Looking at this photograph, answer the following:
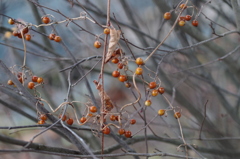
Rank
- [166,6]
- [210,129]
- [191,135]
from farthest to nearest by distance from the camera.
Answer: [191,135], [210,129], [166,6]

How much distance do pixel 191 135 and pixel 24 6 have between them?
1411 millimetres

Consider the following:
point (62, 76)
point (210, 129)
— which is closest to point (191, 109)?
point (210, 129)

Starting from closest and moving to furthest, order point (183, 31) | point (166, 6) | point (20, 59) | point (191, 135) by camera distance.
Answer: point (166, 6) < point (183, 31) < point (191, 135) < point (20, 59)

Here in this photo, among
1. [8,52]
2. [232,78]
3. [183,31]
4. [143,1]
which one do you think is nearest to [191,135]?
[232,78]

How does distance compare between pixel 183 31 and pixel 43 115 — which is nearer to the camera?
pixel 43 115

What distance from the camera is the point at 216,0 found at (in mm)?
1537

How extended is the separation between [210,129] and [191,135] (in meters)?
0.28

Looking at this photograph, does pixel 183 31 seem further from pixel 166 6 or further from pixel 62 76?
pixel 62 76

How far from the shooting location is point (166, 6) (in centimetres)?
141

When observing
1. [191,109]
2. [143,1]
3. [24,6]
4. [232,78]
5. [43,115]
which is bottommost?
[43,115]

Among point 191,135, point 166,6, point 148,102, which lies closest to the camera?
point 148,102

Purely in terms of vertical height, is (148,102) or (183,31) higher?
(183,31)

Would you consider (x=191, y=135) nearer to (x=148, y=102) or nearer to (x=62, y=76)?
(x=62, y=76)

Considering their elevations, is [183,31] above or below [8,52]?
below
